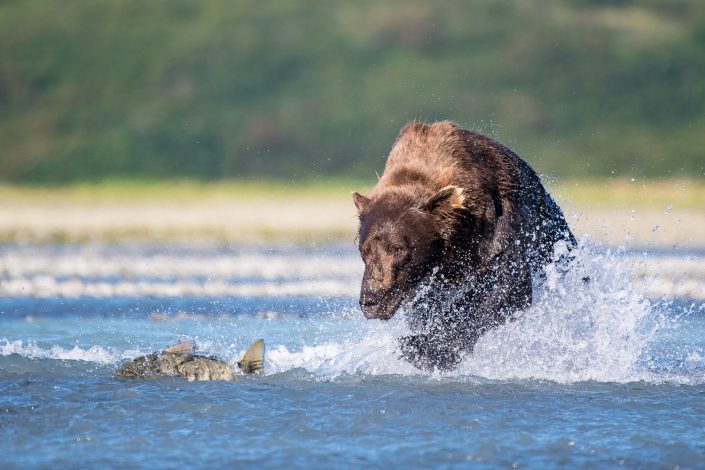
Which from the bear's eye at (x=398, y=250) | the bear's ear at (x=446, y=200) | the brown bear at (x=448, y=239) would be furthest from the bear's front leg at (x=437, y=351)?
the bear's ear at (x=446, y=200)

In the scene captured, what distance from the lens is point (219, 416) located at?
262 inches

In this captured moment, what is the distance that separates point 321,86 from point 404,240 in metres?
48.6

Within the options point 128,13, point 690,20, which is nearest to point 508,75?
point 690,20

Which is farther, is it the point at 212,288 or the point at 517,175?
the point at 212,288

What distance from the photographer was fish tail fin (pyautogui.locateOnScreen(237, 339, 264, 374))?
759 centimetres

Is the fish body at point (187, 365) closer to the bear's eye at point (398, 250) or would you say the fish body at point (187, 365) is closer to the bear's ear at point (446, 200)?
the bear's eye at point (398, 250)

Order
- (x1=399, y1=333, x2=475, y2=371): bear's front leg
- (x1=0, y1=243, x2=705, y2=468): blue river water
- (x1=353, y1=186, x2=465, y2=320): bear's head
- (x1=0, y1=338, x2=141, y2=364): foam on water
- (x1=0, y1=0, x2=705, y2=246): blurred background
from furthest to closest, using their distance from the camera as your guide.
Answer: (x1=0, y1=0, x2=705, y2=246): blurred background → (x1=0, y1=338, x2=141, y2=364): foam on water → (x1=399, y1=333, x2=475, y2=371): bear's front leg → (x1=353, y1=186, x2=465, y2=320): bear's head → (x1=0, y1=243, x2=705, y2=468): blue river water

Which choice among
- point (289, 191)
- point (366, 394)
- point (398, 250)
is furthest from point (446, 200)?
point (289, 191)

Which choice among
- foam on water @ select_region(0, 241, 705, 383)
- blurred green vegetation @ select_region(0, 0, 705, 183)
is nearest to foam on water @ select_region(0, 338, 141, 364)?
foam on water @ select_region(0, 241, 705, 383)

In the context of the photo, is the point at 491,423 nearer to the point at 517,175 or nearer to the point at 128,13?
the point at 517,175

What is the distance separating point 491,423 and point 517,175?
2.13 meters

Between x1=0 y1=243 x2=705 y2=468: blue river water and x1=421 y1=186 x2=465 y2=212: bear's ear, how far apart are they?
1.03 metres

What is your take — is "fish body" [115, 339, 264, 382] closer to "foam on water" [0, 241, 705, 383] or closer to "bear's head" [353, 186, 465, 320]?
"foam on water" [0, 241, 705, 383]

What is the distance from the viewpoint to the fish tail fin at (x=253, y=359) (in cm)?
759
